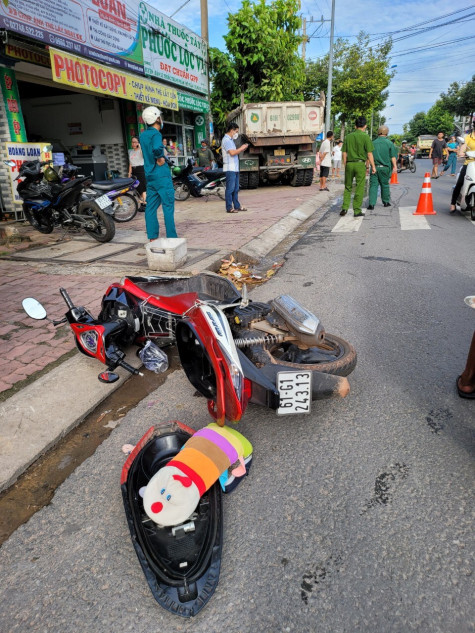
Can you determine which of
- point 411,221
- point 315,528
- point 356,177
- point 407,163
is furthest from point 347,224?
point 407,163

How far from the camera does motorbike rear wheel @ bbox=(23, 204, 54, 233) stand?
7.47 metres

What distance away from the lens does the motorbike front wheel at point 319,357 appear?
253 cm

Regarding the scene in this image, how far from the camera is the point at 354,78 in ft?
100

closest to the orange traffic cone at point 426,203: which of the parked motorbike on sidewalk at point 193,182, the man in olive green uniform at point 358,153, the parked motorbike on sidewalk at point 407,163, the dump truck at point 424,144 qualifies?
the man in olive green uniform at point 358,153

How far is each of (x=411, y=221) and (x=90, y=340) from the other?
7411 mm

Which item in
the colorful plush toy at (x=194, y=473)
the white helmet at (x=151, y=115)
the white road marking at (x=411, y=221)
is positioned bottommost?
the white road marking at (x=411, y=221)

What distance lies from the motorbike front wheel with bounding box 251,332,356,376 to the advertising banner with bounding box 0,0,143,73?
26.5ft

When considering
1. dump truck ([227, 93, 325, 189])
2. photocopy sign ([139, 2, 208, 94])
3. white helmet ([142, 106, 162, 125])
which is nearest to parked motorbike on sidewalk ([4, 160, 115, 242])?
white helmet ([142, 106, 162, 125])

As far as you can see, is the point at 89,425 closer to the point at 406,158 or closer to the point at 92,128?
the point at 92,128

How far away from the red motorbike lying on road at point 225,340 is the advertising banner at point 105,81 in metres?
7.69

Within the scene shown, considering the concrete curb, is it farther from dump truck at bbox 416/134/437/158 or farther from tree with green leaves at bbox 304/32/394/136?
dump truck at bbox 416/134/437/158

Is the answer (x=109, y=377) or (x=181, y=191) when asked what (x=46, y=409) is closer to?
(x=109, y=377)

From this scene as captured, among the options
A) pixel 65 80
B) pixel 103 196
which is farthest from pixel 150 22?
pixel 103 196

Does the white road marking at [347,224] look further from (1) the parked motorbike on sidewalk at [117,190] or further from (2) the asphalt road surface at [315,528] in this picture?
(2) the asphalt road surface at [315,528]
